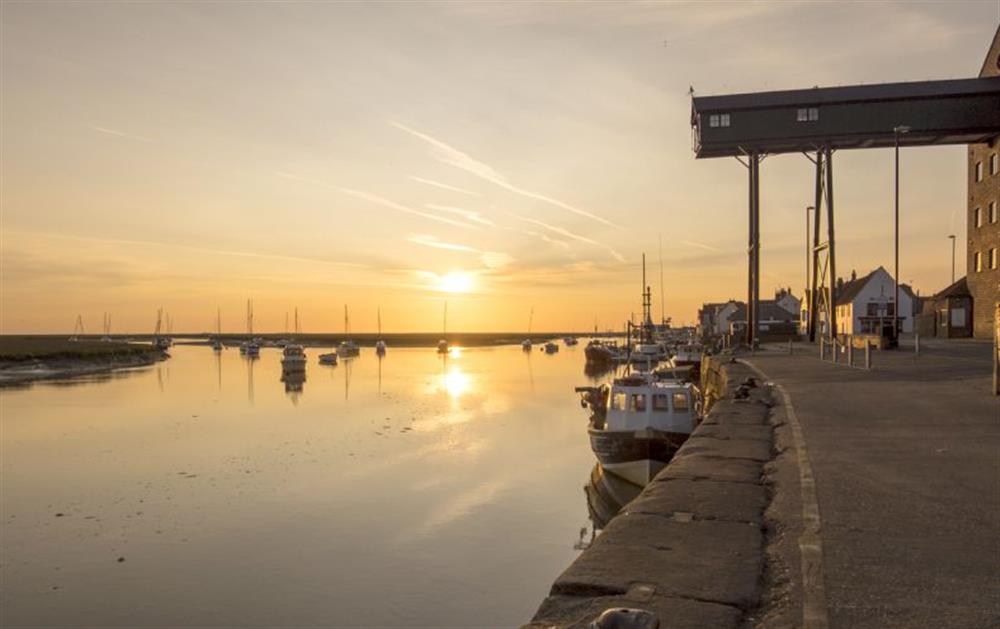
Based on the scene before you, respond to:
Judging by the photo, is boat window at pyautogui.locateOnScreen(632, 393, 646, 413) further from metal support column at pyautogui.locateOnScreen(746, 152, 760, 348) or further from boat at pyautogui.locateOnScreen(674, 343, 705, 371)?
boat at pyautogui.locateOnScreen(674, 343, 705, 371)

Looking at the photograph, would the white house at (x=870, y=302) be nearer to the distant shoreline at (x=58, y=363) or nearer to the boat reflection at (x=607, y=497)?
the boat reflection at (x=607, y=497)

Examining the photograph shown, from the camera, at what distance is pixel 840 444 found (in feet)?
45.5

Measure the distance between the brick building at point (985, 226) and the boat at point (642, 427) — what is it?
41803 mm

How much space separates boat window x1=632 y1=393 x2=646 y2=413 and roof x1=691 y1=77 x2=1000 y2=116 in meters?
35.6

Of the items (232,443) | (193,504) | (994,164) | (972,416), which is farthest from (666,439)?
(994,164)

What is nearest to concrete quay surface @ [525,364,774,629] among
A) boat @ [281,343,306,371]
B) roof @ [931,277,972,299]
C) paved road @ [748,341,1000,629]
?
paved road @ [748,341,1000,629]

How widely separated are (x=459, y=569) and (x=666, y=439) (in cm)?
944

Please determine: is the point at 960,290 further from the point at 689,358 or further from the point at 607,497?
the point at 607,497

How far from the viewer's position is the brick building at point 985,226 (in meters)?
57.1

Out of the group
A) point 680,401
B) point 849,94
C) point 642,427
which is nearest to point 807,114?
point 849,94

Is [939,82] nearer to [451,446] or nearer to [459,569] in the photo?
[451,446]

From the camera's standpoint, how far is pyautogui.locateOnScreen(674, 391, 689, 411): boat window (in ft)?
88.5

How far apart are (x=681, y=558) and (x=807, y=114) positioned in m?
54.8

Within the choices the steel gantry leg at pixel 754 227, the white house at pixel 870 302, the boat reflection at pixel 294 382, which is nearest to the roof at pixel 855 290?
the white house at pixel 870 302
